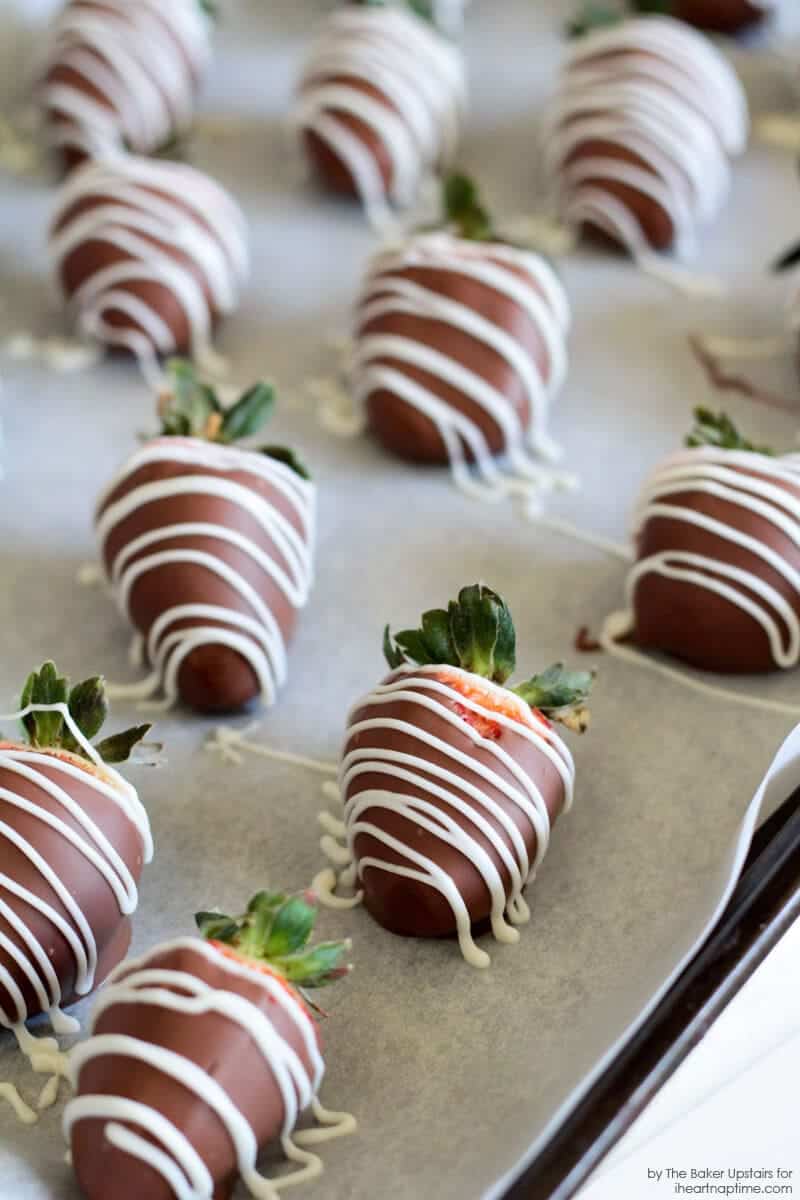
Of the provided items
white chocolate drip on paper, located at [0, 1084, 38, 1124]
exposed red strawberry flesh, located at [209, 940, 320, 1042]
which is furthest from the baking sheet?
exposed red strawberry flesh, located at [209, 940, 320, 1042]

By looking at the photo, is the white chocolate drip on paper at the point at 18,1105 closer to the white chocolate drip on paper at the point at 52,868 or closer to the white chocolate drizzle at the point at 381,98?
the white chocolate drip on paper at the point at 52,868

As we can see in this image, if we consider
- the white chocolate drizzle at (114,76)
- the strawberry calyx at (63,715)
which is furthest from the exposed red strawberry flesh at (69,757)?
the white chocolate drizzle at (114,76)

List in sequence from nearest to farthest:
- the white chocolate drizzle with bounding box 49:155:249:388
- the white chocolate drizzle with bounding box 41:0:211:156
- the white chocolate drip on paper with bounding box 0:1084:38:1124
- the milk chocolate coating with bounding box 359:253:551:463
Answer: the white chocolate drip on paper with bounding box 0:1084:38:1124 < the milk chocolate coating with bounding box 359:253:551:463 < the white chocolate drizzle with bounding box 49:155:249:388 < the white chocolate drizzle with bounding box 41:0:211:156

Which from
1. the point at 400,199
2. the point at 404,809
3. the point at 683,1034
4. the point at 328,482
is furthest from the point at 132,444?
the point at 683,1034

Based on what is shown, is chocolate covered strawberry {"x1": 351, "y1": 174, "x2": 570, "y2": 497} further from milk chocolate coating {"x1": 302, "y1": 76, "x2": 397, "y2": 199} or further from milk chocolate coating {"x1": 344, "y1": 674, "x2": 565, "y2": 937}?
milk chocolate coating {"x1": 344, "y1": 674, "x2": 565, "y2": 937}

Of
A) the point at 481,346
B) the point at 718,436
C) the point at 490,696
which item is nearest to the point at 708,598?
the point at 718,436
